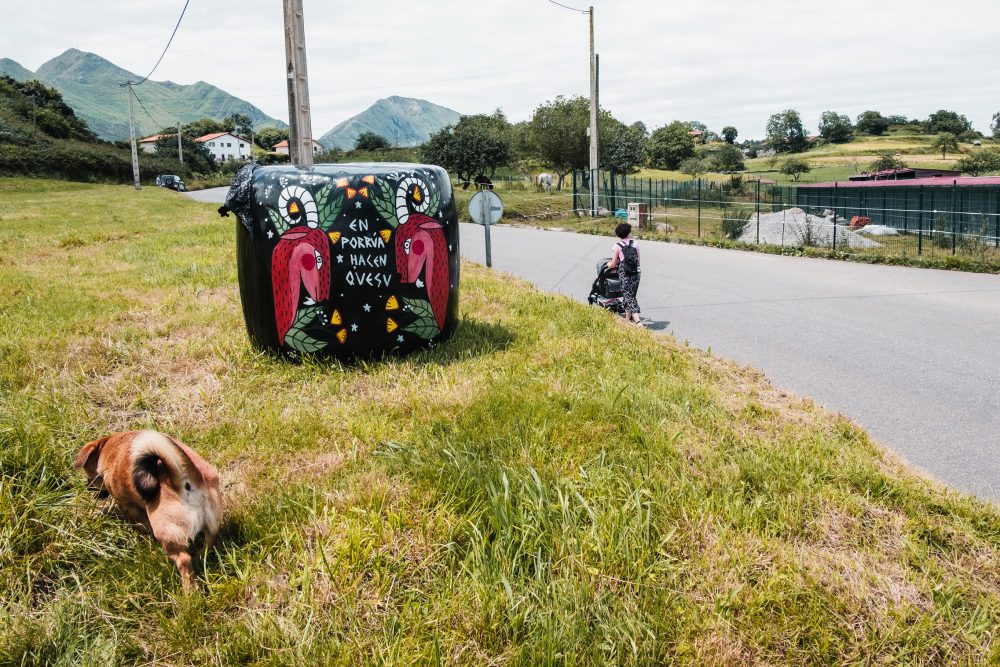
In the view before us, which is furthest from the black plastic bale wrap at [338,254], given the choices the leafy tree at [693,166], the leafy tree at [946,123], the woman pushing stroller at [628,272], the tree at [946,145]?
the leafy tree at [946,123]

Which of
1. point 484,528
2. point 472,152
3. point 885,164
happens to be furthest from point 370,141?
point 484,528

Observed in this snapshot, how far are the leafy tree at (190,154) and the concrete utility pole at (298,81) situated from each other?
79.8 m

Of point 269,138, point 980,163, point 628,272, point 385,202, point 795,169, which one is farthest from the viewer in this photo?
point 269,138

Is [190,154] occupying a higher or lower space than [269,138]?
lower

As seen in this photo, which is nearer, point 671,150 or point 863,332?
point 863,332

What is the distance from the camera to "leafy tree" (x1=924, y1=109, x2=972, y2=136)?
119688mm

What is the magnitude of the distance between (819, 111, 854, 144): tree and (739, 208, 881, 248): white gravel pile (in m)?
107

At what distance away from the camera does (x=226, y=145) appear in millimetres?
137125

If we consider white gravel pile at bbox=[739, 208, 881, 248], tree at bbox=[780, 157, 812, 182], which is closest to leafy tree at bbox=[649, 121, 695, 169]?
tree at bbox=[780, 157, 812, 182]

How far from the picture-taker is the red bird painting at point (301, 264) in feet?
17.0

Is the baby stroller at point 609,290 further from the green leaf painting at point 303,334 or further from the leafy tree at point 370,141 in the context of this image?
the leafy tree at point 370,141

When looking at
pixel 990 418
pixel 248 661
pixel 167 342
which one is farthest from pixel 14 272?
pixel 990 418

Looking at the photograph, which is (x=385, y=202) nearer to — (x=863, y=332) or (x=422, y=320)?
(x=422, y=320)

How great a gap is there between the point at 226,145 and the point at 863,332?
470 ft
